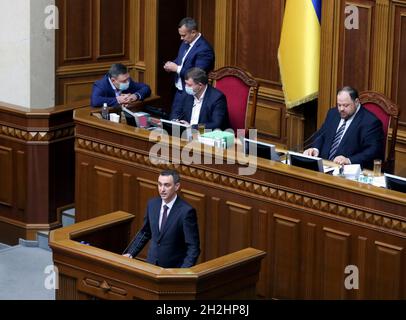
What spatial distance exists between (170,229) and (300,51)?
3161mm

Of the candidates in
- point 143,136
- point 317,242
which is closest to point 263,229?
point 317,242

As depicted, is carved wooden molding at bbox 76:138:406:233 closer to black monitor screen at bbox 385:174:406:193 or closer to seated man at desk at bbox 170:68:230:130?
black monitor screen at bbox 385:174:406:193

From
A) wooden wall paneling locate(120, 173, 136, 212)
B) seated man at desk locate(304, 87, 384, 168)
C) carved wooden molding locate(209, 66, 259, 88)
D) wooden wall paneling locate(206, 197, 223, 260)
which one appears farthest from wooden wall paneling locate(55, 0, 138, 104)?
seated man at desk locate(304, 87, 384, 168)

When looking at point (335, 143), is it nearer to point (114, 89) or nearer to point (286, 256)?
point (286, 256)

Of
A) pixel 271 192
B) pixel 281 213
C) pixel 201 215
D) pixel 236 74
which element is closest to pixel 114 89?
pixel 236 74

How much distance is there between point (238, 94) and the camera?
10.8 metres

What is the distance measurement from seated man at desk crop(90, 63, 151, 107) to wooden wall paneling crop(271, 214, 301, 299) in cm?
212

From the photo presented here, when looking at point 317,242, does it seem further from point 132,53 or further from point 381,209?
point 132,53

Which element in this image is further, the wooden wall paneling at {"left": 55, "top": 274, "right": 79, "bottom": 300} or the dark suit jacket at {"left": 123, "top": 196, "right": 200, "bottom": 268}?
the dark suit jacket at {"left": 123, "top": 196, "right": 200, "bottom": 268}

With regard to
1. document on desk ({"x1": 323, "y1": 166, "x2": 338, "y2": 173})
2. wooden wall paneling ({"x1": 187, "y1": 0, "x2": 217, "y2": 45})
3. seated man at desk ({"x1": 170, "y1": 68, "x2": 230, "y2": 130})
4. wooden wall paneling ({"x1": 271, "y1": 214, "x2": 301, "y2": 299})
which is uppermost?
wooden wall paneling ({"x1": 187, "y1": 0, "x2": 217, "y2": 45})

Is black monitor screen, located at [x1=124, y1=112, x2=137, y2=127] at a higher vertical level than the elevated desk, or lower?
higher

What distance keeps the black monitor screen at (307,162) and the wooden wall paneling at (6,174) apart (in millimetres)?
2864

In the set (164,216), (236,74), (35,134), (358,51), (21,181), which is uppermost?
(358,51)

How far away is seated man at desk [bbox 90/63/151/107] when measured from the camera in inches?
414
